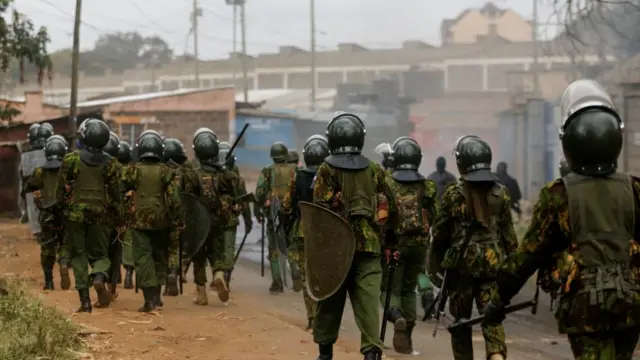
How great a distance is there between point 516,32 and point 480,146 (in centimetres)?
8203

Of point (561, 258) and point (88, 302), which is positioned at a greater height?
point (561, 258)

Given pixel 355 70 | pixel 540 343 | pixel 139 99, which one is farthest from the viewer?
pixel 355 70

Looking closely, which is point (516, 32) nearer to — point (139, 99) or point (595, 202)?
point (139, 99)

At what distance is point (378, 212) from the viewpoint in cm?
783

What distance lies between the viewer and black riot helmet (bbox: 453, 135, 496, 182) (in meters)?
7.91

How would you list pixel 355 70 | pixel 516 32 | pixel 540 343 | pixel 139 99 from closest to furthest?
pixel 540 343 → pixel 139 99 → pixel 355 70 → pixel 516 32

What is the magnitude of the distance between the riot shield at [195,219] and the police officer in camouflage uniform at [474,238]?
4455 mm

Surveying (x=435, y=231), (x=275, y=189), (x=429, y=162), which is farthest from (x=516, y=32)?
(x=435, y=231)

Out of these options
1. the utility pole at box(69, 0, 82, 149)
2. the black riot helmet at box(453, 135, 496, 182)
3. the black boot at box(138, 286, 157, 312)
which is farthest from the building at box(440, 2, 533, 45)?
the black riot helmet at box(453, 135, 496, 182)

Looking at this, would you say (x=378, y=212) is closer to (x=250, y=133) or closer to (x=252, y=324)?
(x=252, y=324)

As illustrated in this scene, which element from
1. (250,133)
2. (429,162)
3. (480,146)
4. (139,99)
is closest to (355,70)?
(429,162)

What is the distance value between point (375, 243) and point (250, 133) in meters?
39.6

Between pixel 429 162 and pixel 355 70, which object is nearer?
pixel 429 162

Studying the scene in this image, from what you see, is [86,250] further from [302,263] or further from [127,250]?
[127,250]
